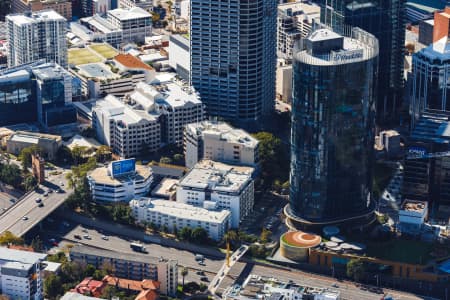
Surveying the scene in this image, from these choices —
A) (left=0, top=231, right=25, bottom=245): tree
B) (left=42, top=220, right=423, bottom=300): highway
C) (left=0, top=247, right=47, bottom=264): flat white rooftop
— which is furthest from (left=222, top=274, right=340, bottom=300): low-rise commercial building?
(left=0, top=231, right=25, bottom=245): tree

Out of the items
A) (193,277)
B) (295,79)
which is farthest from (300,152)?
(193,277)

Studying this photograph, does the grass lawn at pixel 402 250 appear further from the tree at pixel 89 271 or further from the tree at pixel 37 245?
the tree at pixel 37 245

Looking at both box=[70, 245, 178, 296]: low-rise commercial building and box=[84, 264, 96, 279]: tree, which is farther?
box=[84, 264, 96, 279]: tree

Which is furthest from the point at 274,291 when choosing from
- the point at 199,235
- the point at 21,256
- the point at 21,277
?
the point at 21,256

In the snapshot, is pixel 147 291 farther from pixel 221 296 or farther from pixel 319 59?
pixel 319 59

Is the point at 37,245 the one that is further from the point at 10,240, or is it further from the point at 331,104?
the point at 331,104

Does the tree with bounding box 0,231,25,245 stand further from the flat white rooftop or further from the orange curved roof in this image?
the orange curved roof

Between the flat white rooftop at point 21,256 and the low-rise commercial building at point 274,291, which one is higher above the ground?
the flat white rooftop at point 21,256

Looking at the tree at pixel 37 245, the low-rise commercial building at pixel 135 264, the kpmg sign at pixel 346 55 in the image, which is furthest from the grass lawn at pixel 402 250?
the tree at pixel 37 245
